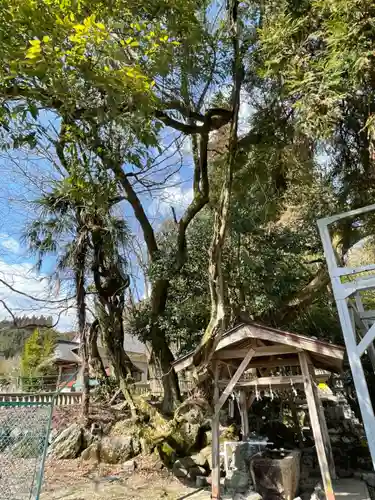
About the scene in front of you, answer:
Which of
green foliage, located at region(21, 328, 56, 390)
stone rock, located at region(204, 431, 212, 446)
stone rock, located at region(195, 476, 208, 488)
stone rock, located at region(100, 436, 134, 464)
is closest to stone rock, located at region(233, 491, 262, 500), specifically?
stone rock, located at region(195, 476, 208, 488)

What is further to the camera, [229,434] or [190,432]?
[229,434]

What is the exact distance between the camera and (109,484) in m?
5.50

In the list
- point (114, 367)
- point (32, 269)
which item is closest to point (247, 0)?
point (32, 269)

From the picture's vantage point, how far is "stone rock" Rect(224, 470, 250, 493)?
5.01 m

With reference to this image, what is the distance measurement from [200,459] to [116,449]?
5.76ft

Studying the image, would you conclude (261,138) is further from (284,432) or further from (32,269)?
(284,432)

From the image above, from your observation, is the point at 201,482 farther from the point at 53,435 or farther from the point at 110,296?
the point at 110,296

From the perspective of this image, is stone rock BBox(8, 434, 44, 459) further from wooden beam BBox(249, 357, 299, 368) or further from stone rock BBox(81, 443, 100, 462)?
wooden beam BBox(249, 357, 299, 368)

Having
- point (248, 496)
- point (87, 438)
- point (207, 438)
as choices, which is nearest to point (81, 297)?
point (87, 438)

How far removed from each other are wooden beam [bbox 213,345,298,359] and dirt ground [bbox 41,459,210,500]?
2042mm

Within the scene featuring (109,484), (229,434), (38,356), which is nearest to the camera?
(109,484)

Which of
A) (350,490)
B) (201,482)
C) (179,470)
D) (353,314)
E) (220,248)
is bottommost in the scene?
(350,490)

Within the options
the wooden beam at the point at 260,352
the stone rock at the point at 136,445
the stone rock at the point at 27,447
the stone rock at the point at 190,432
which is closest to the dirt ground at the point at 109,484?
the stone rock at the point at 136,445

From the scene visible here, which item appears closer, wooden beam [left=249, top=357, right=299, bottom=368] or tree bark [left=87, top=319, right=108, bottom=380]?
wooden beam [left=249, top=357, right=299, bottom=368]
